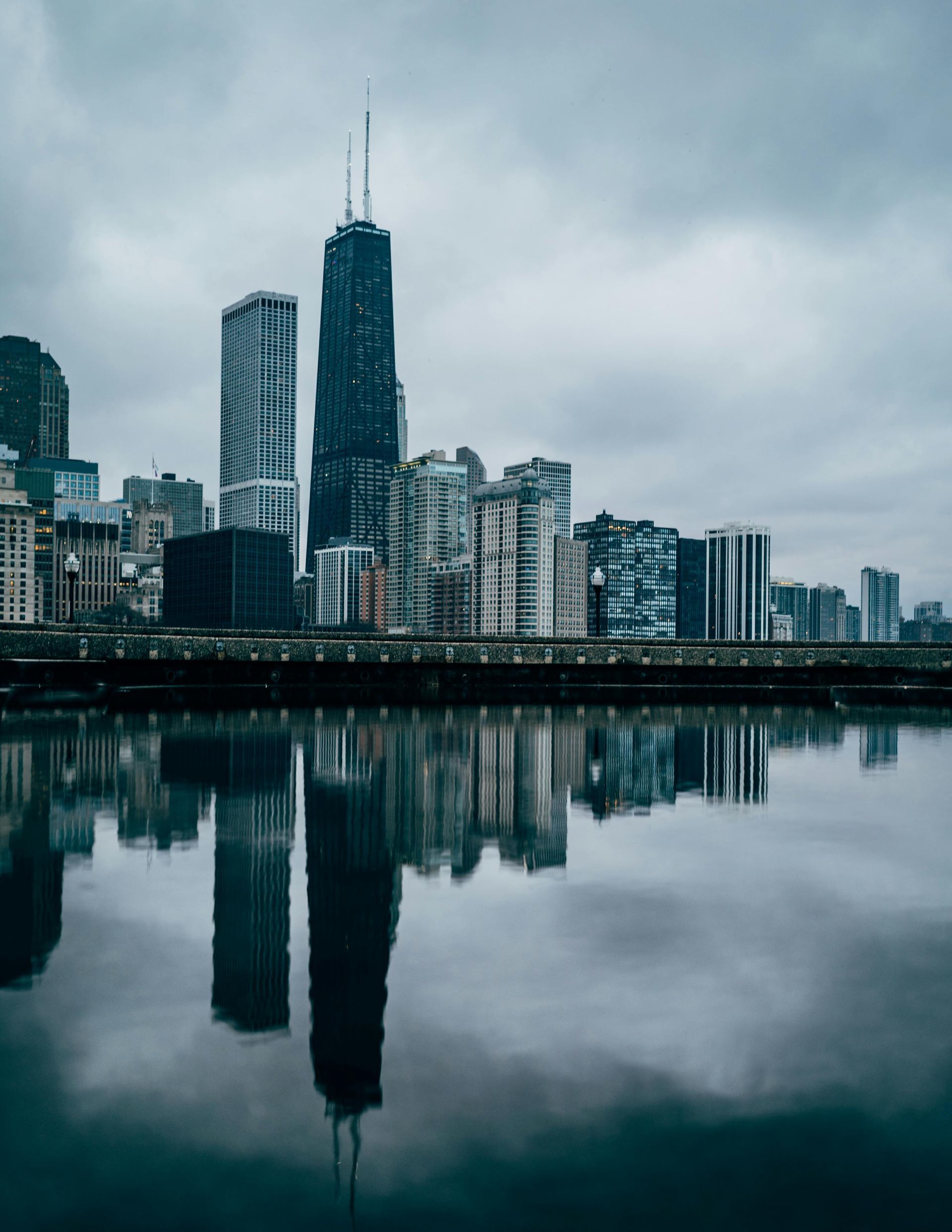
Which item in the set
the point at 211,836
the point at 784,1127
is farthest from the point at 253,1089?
the point at 211,836

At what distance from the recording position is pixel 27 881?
10.8 meters

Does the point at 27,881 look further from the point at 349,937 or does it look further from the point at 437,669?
the point at 437,669

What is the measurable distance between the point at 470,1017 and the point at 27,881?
6.09m

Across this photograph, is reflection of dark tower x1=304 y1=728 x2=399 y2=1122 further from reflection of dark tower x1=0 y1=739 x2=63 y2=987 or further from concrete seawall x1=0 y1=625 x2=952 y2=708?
concrete seawall x1=0 y1=625 x2=952 y2=708

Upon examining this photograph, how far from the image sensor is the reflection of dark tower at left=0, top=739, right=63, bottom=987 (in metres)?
8.41

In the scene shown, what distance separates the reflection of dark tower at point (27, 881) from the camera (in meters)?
8.41

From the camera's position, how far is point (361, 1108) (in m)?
5.88

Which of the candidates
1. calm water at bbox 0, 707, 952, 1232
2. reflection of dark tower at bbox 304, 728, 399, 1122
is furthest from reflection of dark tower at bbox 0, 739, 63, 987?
reflection of dark tower at bbox 304, 728, 399, 1122

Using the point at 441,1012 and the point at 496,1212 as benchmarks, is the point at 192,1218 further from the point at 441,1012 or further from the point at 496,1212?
the point at 441,1012

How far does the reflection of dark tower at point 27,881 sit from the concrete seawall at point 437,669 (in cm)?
2412

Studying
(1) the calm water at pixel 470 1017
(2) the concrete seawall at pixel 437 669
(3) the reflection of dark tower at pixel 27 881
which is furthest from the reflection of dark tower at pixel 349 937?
(2) the concrete seawall at pixel 437 669

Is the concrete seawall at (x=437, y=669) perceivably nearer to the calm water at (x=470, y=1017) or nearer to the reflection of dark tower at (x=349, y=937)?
the reflection of dark tower at (x=349, y=937)

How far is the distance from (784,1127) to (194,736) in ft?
73.1

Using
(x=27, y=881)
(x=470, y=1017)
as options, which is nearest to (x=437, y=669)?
(x=27, y=881)
